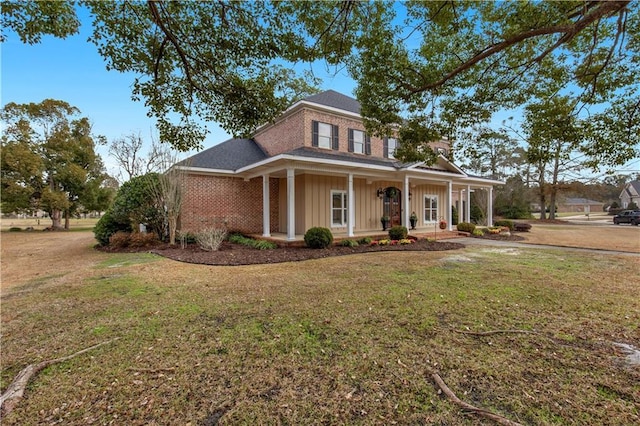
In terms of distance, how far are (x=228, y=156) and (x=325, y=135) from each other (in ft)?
16.6

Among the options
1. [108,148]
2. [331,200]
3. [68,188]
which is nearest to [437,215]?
[331,200]

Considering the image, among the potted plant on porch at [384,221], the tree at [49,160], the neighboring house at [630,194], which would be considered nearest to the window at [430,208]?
the potted plant on porch at [384,221]

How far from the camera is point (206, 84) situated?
5.64 m

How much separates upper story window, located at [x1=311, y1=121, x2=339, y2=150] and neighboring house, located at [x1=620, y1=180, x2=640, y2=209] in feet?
200

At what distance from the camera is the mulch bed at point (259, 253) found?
27.0 feet

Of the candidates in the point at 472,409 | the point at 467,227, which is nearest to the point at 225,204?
the point at 472,409

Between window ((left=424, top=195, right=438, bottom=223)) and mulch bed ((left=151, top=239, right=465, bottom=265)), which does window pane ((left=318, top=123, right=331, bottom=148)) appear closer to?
mulch bed ((left=151, top=239, right=465, bottom=265))

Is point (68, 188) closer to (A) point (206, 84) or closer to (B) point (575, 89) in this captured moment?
(A) point (206, 84)

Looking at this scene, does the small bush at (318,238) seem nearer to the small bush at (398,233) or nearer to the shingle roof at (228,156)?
the small bush at (398,233)

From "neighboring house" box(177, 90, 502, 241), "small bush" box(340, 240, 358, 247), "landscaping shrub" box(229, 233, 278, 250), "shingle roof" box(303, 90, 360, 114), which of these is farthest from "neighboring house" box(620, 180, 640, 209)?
"landscaping shrub" box(229, 233, 278, 250)

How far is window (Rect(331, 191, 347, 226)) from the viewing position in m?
13.3

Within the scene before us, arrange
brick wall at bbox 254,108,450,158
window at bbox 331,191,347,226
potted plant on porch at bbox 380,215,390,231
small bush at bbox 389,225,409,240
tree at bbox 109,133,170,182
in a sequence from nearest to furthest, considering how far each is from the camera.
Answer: small bush at bbox 389,225,409,240, brick wall at bbox 254,108,450,158, window at bbox 331,191,347,226, potted plant on porch at bbox 380,215,390,231, tree at bbox 109,133,170,182

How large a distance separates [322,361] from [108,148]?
3291 centimetres

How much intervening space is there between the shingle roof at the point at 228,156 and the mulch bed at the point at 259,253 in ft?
12.6
